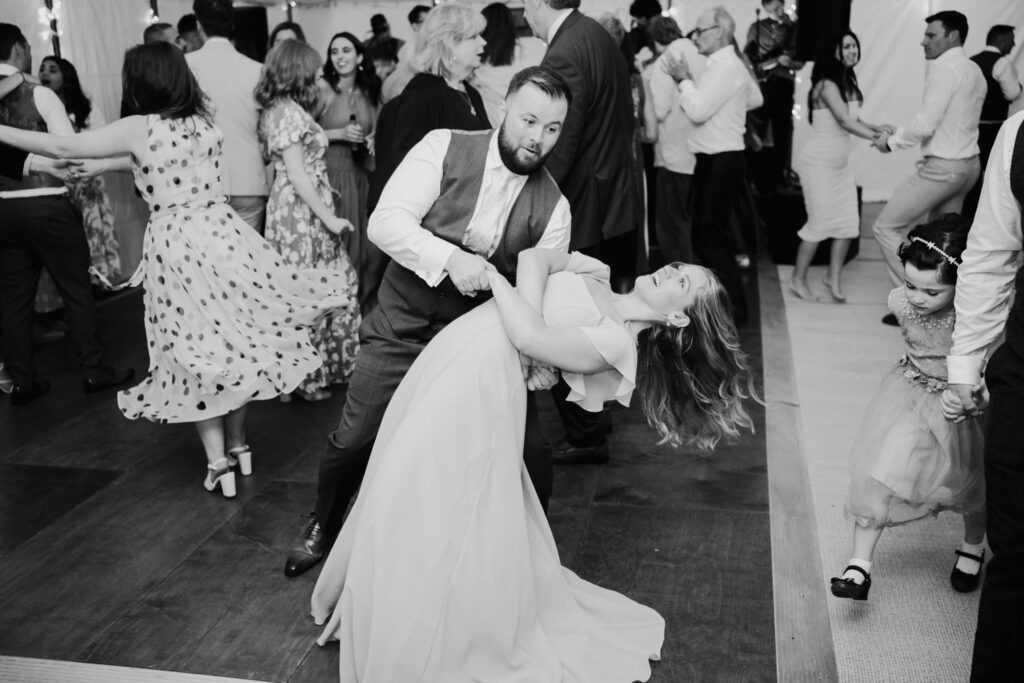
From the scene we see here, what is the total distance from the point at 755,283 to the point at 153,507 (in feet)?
14.8

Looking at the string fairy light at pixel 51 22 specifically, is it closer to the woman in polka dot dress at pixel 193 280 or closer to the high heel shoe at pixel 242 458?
the woman in polka dot dress at pixel 193 280

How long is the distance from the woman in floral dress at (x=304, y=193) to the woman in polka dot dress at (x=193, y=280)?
79cm

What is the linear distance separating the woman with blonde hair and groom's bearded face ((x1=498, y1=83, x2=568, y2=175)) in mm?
1458

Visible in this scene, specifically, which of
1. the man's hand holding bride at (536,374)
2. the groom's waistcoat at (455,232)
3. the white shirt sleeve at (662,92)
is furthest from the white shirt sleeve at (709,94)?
the man's hand holding bride at (536,374)

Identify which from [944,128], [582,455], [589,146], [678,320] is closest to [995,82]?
[944,128]

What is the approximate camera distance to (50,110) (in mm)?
4152

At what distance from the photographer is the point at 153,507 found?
11.3 ft

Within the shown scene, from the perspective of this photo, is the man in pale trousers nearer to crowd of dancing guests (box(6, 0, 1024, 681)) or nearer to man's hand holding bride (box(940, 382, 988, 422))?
crowd of dancing guests (box(6, 0, 1024, 681))

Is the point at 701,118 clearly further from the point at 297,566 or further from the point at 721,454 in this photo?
the point at 297,566

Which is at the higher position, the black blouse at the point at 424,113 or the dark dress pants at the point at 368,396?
the black blouse at the point at 424,113

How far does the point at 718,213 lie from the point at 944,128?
1217mm

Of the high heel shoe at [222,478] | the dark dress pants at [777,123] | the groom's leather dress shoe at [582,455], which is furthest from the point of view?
the dark dress pants at [777,123]

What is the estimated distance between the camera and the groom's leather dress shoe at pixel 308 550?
292 centimetres

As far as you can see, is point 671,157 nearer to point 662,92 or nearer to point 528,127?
point 662,92
